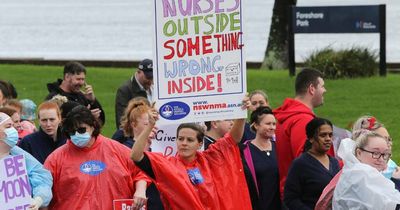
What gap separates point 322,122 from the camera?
1064 cm

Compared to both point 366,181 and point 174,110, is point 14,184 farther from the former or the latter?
point 366,181

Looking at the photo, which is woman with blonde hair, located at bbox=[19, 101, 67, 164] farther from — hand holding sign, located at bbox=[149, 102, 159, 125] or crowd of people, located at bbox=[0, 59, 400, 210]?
hand holding sign, located at bbox=[149, 102, 159, 125]

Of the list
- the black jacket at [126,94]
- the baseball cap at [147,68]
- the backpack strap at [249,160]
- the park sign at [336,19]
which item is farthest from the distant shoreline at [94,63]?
the backpack strap at [249,160]

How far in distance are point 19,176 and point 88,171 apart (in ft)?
1.94

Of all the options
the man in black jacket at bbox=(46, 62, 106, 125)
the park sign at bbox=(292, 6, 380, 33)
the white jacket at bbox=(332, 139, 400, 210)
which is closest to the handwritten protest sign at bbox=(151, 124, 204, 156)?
the man in black jacket at bbox=(46, 62, 106, 125)

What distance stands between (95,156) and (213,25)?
1.44 m

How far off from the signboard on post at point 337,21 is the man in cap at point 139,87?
10718 millimetres

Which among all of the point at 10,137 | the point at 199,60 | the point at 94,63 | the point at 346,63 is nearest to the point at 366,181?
the point at 199,60

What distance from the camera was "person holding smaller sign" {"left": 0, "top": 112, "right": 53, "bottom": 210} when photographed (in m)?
9.48

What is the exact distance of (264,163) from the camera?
10.9 meters

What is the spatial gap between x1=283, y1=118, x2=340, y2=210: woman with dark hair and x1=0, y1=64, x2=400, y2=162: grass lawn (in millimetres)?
6342

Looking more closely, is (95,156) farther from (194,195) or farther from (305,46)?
(305,46)

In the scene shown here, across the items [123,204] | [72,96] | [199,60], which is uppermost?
[199,60]

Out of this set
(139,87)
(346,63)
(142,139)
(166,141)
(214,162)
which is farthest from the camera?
(346,63)
